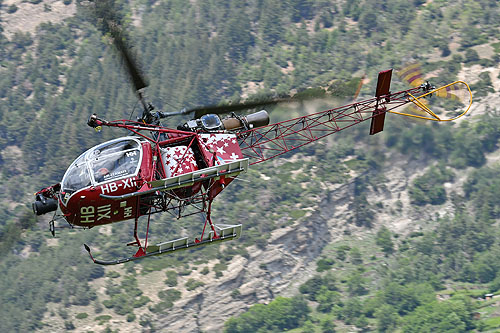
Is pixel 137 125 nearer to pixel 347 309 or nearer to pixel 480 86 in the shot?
pixel 347 309

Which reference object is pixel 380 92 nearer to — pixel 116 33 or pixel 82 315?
pixel 116 33

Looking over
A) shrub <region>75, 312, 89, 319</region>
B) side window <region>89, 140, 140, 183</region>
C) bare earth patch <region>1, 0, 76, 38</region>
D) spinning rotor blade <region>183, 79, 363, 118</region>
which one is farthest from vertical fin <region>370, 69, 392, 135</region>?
bare earth patch <region>1, 0, 76, 38</region>

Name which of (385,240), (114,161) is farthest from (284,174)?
(114,161)

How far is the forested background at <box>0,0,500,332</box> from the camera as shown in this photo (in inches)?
4579

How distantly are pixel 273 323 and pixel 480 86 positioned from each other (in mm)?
41285

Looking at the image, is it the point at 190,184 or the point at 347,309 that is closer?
the point at 190,184

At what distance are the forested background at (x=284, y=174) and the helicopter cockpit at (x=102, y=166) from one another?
57.5 meters

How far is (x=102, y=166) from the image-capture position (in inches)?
1620

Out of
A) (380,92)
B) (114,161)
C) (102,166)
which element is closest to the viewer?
(102,166)

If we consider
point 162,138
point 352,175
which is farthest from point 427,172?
point 162,138

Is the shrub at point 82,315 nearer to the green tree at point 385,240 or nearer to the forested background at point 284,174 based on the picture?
the forested background at point 284,174

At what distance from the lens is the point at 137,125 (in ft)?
139

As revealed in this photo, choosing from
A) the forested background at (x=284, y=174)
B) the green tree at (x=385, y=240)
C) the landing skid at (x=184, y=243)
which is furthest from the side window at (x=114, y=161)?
the green tree at (x=385, y=240)

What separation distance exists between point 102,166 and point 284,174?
86.6 m
